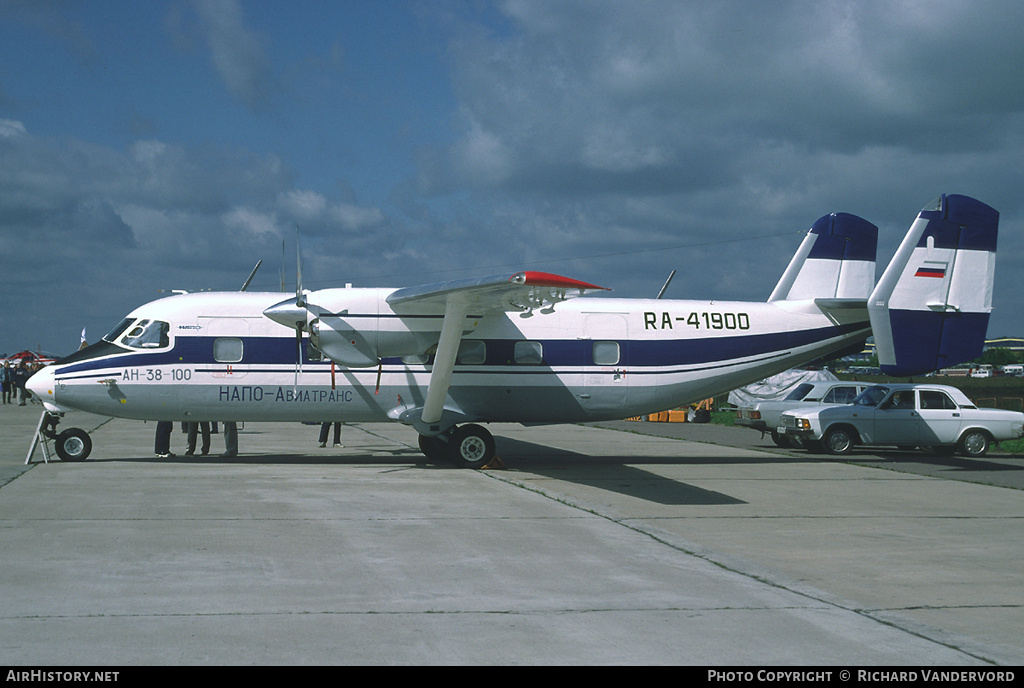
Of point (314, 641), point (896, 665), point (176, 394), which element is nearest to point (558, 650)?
point (314, 641)

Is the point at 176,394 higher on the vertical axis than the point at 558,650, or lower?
higher

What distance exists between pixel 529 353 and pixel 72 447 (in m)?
8.87

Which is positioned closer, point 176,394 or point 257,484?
point 257,484

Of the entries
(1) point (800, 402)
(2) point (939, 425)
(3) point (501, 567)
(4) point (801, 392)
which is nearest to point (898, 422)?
(2) point (939, 425)

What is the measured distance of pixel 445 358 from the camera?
50.5ft

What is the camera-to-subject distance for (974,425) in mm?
20547

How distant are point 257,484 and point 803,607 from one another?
30.7 ft

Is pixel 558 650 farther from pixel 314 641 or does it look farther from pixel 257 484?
pixel 257 484

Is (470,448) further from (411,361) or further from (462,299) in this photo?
(462,299)

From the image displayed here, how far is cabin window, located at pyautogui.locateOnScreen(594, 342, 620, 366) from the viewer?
17.5 metres

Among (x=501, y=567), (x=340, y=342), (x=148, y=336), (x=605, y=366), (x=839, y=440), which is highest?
(x=148, y=336)

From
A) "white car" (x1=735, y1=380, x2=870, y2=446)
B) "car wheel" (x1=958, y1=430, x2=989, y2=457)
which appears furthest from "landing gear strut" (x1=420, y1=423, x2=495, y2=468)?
"car wheel" (x1=958, y1=430, x2=989, y2=457)

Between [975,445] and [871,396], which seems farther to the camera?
[871,396]
